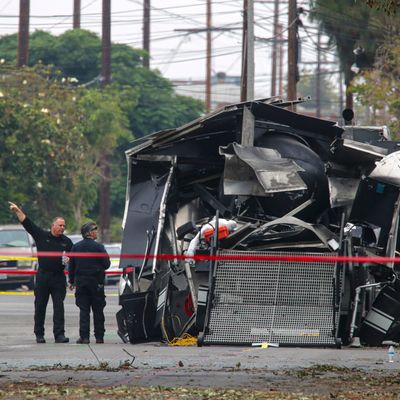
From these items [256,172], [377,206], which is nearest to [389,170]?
[377,206]

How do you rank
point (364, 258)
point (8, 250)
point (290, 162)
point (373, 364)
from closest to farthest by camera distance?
point (373, 364)
point (364, 258)
point (290, 162)
point (8, 250)

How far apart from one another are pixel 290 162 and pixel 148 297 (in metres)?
2.40

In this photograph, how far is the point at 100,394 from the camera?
10.3 metres

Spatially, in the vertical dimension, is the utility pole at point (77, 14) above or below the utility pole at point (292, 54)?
above

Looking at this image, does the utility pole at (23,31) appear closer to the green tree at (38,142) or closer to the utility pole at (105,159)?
the green tree at (38,142)

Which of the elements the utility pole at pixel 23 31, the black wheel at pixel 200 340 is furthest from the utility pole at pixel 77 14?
the black wheel at pixel 200 340

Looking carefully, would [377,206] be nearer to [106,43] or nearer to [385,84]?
[385,84]

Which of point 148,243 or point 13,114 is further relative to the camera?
point 13,114

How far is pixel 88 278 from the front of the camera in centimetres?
1569

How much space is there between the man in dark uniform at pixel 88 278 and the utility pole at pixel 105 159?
2816 centimetres

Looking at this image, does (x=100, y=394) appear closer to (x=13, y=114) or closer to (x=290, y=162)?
(x=290, y=162)

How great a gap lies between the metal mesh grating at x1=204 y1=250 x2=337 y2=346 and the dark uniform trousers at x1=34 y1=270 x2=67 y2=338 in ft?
8.56

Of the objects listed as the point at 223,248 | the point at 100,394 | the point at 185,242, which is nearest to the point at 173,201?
the point at 185,242

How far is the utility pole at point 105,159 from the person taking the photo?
44.5 meters
